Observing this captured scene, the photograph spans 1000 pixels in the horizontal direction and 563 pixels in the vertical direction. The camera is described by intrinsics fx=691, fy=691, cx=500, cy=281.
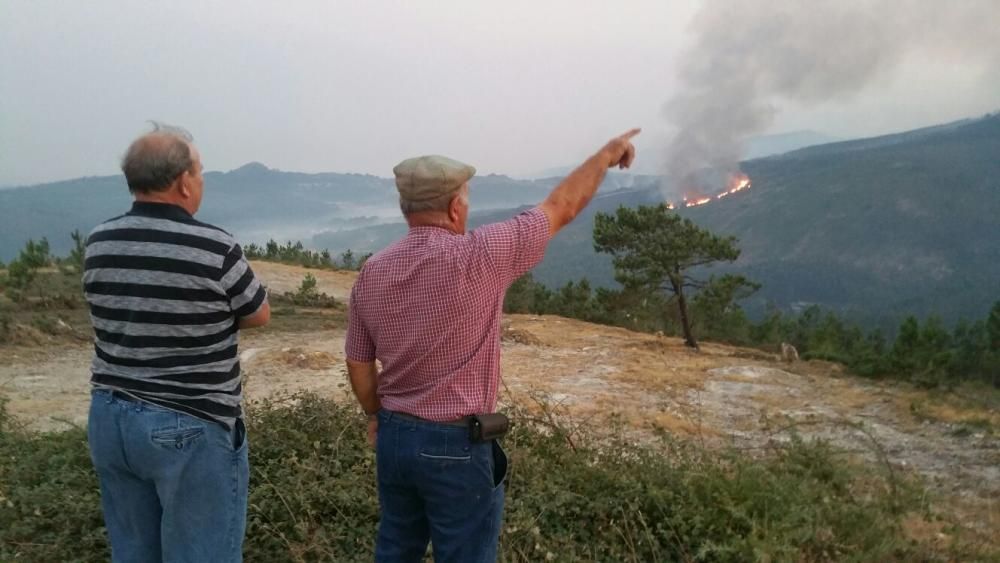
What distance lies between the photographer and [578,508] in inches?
139

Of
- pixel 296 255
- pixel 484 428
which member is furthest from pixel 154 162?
pixel 296 255

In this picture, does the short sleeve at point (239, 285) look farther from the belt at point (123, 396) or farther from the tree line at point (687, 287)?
the tree line at point (687, 287)

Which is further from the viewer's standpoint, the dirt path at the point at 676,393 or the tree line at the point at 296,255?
the tree line at the point at 296,255

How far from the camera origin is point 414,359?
208 centimetres

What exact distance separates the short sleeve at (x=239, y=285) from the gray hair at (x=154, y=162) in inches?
11.1

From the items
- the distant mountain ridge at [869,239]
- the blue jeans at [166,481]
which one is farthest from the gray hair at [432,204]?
the distant mountain ridge at [869,239]

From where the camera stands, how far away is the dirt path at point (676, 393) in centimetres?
675

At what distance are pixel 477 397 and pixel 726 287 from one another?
14321 mm

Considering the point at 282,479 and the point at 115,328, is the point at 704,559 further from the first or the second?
the point at 115,328

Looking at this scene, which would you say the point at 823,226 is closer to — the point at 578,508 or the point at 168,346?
the point at 578,508

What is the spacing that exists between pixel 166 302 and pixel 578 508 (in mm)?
2339

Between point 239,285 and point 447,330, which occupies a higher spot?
point 239,285

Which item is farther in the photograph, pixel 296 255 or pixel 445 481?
pixel 296 255

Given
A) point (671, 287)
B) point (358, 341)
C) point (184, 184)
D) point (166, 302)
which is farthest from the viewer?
point (671, 287)
